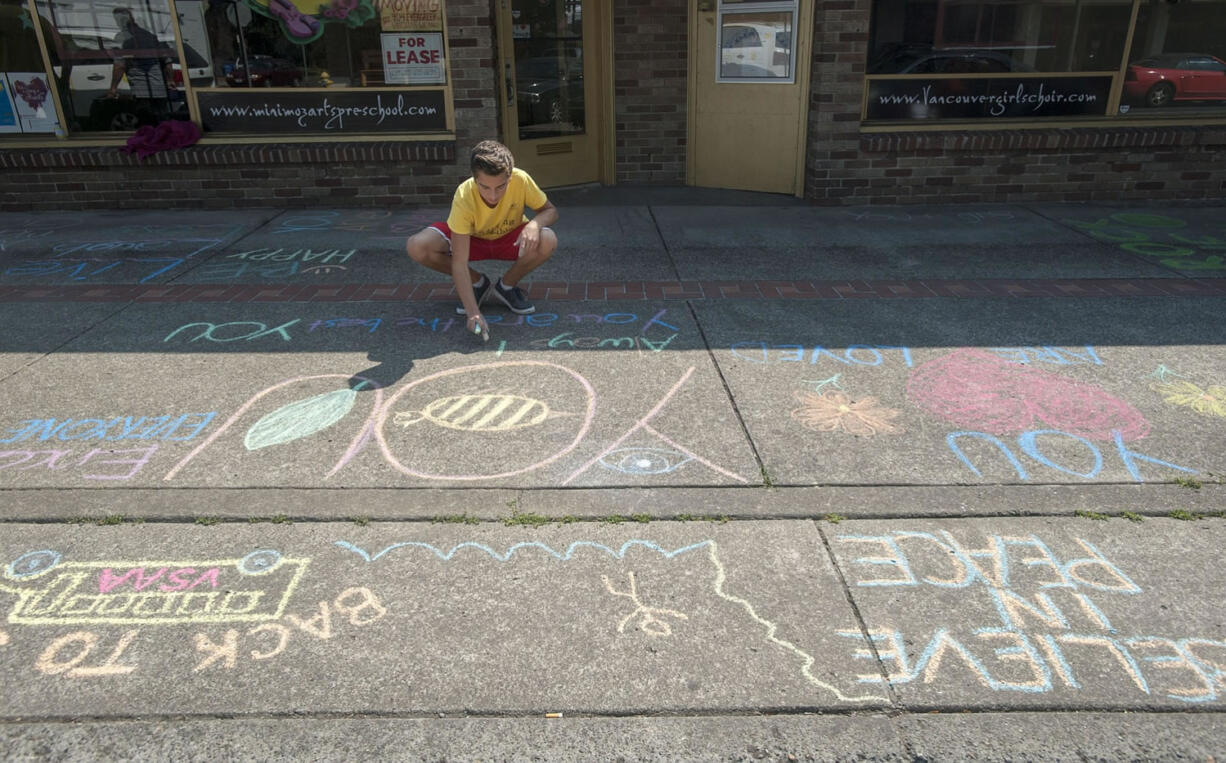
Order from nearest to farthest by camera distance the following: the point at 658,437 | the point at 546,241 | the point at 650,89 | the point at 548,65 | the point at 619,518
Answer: the point at 619,518
the point at 658,437
the point at 546,241
the point at 548,65
the point at 650,89

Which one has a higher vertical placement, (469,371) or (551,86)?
(551,86)

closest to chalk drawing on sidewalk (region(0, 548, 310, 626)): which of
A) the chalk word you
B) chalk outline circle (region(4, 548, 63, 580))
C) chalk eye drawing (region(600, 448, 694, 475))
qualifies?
chalk outline circle (region(4, 548, 63, 580))

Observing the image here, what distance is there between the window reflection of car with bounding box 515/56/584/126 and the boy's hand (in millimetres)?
3797

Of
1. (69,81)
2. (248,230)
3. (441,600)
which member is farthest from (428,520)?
(69,81)

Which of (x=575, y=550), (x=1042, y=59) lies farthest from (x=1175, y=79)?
(x=575, y=550)

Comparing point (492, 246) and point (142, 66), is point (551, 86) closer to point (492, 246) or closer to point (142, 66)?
point (142, 66)

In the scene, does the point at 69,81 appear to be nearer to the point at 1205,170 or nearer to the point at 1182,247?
the point at 1182,247

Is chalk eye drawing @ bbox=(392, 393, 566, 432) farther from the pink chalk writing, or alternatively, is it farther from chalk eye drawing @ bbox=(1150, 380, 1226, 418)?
chalk eye drawing @ bbox=(1150, 380, 1226, 418)

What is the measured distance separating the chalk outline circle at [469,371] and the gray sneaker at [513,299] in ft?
2.66

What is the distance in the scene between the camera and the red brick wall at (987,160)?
777 cm

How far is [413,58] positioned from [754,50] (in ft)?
10.7

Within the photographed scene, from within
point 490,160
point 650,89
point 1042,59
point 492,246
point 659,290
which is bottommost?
point 659,290

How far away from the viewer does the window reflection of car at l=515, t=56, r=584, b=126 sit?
327 inches

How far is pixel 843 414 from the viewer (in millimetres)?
3982
